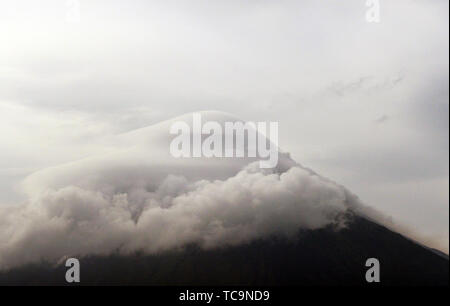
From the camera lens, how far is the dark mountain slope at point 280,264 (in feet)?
432

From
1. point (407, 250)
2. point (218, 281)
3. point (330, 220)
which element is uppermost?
point (330, 220)

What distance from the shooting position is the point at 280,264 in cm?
14862

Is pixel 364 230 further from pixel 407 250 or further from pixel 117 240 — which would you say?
pixel 117 240

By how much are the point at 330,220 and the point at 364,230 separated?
12955mm

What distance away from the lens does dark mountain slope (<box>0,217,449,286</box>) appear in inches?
5182

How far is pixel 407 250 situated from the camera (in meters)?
144

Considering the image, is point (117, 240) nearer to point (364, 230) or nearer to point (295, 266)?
point (295, 266)

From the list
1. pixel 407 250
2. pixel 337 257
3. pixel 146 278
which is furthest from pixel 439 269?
pixel 146 278
